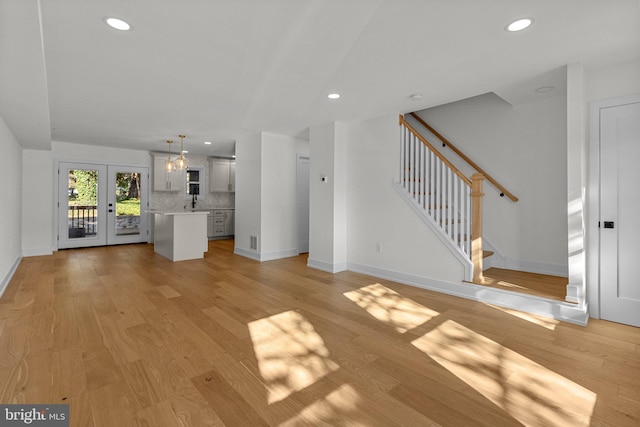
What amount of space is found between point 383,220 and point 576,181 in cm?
234

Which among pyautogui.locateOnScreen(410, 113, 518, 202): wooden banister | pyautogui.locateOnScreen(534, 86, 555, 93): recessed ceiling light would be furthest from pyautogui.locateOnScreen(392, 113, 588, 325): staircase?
pyautogui.locateOnScreen(534, 86, 555, 93): recessed ceiling light

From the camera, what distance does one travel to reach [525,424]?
1574mm

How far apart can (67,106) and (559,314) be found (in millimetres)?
6540

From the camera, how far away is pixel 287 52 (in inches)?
106

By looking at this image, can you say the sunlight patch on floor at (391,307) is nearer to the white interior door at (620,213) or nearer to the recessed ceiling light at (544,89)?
the white interior door at (620,213)

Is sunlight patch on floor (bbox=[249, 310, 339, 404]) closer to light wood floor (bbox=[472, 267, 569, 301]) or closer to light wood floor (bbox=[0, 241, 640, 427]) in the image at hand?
light wood floor (bbox=[0, 241, 640, 427])

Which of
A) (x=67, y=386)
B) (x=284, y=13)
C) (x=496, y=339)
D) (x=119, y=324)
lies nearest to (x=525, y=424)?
(x=496, y=339)

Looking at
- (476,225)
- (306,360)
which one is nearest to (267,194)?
(476,225)

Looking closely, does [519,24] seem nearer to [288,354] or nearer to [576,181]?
[576,181]

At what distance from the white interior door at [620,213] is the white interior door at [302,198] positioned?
4.78 m

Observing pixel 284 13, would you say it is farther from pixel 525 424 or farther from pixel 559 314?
pixel 559 314

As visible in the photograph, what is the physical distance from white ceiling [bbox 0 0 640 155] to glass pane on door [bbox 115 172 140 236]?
3342mm

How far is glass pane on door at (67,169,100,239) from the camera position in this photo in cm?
707

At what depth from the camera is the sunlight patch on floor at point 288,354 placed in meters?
1.93
